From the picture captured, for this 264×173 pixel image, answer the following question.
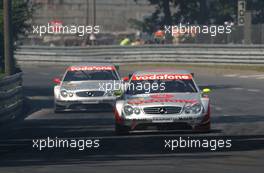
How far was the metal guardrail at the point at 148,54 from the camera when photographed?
54250mm

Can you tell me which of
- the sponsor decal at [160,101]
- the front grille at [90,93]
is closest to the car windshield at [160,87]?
the sponsor decal at [160,101]

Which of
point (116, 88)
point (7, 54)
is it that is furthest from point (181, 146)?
point (7, 54)

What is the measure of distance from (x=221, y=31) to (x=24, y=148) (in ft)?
139

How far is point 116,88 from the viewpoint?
3000 cm

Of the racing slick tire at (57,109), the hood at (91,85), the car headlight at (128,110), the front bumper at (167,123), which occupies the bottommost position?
the racing slick tire at (57,109)

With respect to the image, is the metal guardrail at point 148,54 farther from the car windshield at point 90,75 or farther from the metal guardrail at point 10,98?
the metal guardrail at point 10,98

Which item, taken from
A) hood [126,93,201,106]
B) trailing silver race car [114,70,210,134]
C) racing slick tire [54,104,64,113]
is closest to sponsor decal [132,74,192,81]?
trailing silver race car [114,70,210,134]

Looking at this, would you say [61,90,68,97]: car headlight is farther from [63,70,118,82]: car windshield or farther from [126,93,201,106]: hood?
[126,93,201,106]: hood

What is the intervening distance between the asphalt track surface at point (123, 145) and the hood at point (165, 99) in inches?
24.8

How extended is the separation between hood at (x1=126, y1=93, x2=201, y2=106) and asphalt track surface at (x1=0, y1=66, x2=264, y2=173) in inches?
24.8

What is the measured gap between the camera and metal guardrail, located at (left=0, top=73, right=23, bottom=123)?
26.3 m

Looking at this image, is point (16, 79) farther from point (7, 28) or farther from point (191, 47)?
point (191, 47)

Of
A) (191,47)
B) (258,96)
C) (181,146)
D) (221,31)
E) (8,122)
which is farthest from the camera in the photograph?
(221,31)

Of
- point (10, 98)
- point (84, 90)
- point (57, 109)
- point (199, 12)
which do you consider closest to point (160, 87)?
point (10, 98)
